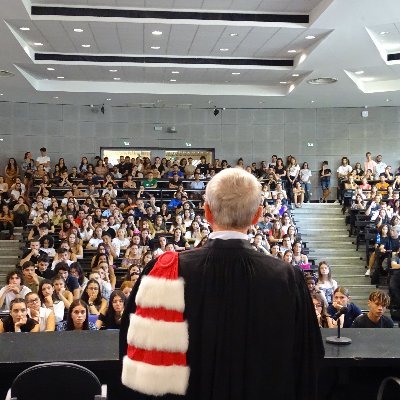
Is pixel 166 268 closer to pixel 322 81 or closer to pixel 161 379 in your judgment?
pixel 161 379

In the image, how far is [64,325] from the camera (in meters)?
6.15

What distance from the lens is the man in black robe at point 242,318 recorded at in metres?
1.96

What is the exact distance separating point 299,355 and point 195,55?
1243 cm

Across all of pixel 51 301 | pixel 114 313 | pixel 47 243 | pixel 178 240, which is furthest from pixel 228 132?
pixel 114 313

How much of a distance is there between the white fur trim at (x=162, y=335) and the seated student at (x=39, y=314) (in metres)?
4.03

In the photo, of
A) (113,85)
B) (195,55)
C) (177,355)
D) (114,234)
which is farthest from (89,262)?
(177,355)

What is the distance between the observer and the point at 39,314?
595 cm

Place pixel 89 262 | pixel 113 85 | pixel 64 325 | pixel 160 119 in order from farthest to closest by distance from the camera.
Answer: pixel 160 119 < pixel 113 85 < pixel 89 262 < pixel 64 325

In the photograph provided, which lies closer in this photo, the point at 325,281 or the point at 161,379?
the point at 161,379

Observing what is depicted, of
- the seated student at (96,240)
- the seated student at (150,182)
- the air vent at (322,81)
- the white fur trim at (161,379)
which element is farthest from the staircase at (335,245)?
the white fur trim at (161,379)

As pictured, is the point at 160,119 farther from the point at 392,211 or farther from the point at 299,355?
the point at 299,355

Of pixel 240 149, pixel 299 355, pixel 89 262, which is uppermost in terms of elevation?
pixel 240 149

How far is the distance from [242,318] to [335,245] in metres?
13.1

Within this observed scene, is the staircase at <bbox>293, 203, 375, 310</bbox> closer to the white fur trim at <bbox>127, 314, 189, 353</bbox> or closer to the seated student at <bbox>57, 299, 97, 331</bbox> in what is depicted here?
the seated student at <bbox>57, 299, 97, 331</bbox>
